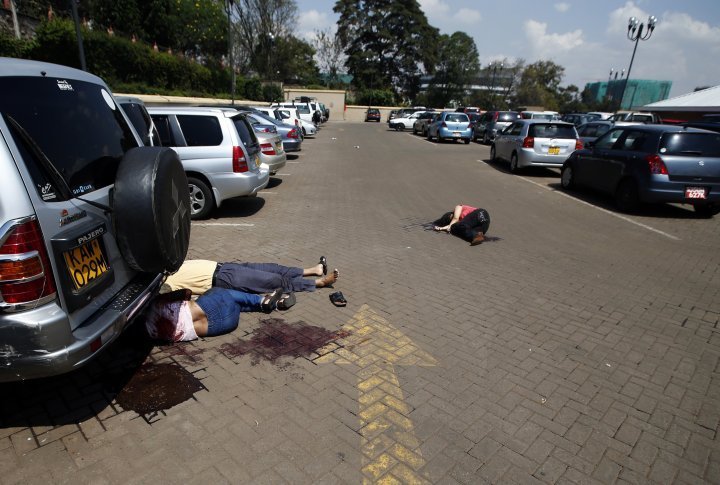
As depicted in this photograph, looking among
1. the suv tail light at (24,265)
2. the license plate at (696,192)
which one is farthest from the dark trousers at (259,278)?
the license plate at (696,192)

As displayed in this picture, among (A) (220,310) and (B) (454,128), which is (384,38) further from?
(A) (220,310)

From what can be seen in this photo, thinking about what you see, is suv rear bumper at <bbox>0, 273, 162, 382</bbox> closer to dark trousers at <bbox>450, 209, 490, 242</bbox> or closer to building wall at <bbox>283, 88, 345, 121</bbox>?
dark trousers at <bbox>450, 209, 490, 242</bbox>

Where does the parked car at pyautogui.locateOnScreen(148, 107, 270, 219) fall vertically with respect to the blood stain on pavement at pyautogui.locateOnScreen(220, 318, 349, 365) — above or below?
above

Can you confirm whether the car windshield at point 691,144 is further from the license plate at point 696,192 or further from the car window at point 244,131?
the car window at point 244,131

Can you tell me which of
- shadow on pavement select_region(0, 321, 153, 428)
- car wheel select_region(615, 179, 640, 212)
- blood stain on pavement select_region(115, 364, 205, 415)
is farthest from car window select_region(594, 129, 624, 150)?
shadow on pavement select_region(0, 321, 153, 428)

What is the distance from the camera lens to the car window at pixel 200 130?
24.4 ft

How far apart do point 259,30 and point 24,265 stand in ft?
185

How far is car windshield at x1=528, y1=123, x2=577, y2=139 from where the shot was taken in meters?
13.6

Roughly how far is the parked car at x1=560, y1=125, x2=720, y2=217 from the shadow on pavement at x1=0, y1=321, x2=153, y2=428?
9.47 m

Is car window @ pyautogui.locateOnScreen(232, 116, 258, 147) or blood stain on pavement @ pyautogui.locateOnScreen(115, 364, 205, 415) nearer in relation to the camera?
blood stain on pavement @ pyautogui.locateOnScreen(115, 364, 205, 415)

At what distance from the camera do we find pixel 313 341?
12.8 feet

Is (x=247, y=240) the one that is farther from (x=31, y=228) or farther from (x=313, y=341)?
(x=31, y=228)

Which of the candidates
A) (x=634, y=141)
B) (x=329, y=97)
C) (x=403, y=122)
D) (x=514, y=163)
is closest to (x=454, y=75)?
(x=329, y=97)

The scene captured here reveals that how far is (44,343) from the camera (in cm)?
228
